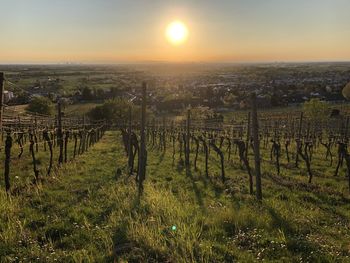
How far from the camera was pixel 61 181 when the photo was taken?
15.2m

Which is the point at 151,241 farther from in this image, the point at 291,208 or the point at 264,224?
the point at 291,208

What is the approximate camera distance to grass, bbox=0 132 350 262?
715 cm

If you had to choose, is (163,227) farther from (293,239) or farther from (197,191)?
(197,191)

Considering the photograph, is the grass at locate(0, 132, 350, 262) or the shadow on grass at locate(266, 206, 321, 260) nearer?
the grass at locate(0, 132, 350, 262)

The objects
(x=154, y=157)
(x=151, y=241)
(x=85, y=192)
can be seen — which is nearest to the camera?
(x=151, y=241)

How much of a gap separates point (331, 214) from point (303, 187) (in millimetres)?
4354

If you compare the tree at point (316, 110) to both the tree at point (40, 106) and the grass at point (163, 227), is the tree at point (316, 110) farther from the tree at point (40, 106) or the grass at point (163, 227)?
the grass at point (163, 227)

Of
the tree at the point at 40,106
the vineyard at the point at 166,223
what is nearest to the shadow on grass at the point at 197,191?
the vineyard at the point at 166,223

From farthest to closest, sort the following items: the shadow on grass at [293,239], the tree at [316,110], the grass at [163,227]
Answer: the tree at [316,110] < the shadow on grass at [293,239] < the grass at [163,227]

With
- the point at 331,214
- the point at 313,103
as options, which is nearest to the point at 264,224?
the point at 331,214

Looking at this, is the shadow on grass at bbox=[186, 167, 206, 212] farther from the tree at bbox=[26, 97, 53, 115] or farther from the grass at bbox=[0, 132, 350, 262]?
the tree at bbox=[26, 97, 53, 115]

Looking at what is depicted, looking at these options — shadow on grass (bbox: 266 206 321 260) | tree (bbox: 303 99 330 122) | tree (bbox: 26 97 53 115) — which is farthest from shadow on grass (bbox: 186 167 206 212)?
tree (bbox: 26 97 53 115)

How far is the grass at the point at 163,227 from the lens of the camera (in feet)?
23.5

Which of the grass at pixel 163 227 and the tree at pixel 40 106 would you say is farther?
the tree at pixel 40 106
